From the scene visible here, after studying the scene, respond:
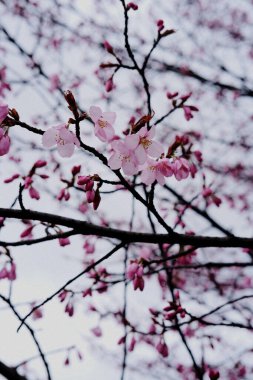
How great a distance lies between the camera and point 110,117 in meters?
1.81

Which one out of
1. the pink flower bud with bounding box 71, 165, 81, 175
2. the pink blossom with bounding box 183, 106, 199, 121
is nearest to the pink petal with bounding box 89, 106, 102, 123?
the pink flower bud with bounding box 71, 165, 81, 175

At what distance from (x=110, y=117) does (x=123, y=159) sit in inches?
9.7

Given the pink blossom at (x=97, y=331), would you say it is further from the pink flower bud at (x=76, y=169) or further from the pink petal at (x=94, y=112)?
the pink petal at (x=94, y=112)

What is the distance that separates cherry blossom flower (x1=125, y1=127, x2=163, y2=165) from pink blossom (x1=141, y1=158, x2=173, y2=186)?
0.08 meters

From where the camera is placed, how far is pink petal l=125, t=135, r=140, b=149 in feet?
5.36

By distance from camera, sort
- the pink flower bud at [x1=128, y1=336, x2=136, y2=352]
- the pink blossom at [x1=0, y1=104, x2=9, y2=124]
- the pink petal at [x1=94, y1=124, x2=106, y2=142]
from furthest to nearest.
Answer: the pink flower bud at [x1=128, y1=336, x2=136, y2=352], the pink petal at [x1=94, y1=124, x2=106, y2=142], the pink blossom at [x1=0, y1=104, x2=9, y2=124]

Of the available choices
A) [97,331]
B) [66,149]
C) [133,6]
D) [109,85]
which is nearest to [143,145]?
[66,149]

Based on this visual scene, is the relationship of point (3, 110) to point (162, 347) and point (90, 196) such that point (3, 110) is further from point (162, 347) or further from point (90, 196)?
point (162, 347)

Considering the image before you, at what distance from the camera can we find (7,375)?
262cm

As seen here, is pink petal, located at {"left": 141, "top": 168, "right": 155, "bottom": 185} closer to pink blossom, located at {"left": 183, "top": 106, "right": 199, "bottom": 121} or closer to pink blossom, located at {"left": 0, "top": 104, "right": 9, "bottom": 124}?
pink blossom, located at {"left": 0, "top": 104, "right": 9, "bottom": 124}

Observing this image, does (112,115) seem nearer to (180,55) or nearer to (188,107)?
(188,107)

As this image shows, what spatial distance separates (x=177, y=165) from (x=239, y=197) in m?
7.57

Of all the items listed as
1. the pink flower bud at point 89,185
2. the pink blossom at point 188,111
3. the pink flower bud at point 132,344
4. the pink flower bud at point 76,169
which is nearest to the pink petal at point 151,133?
the pink flower bud at point 89,185

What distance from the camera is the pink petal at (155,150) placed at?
184cm
